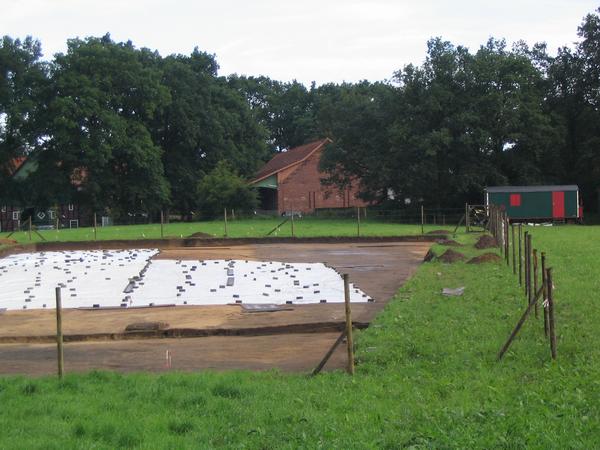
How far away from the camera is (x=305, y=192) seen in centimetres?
6494

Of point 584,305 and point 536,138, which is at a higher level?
point 536,138

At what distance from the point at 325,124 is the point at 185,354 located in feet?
160

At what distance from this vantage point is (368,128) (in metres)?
51.8

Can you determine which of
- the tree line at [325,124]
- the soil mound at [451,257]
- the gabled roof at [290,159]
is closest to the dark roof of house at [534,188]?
the tree line at [325,124]

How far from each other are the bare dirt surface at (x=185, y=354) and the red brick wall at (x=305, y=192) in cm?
5340

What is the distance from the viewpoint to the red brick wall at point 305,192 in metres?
64.1

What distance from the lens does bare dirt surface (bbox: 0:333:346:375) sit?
28.4 feet

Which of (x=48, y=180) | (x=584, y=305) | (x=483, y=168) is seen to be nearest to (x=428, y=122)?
(x=483, y=168)

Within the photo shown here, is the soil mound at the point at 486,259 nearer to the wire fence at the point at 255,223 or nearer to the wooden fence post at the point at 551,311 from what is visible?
the wooden fence post at the point at 551,311

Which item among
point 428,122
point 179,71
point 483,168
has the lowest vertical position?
point 483,168

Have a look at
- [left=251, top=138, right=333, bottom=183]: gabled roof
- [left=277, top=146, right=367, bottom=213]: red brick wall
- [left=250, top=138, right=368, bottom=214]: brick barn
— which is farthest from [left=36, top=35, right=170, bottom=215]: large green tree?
[left=251, top=138, right=333, bottom=183]: gabled roof

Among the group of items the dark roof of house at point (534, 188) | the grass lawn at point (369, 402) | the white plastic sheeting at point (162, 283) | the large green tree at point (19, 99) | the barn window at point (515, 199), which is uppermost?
the large green tree at point (19, 99)

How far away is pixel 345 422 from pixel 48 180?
52384 mm

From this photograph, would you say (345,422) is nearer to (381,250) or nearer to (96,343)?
(96,343)
